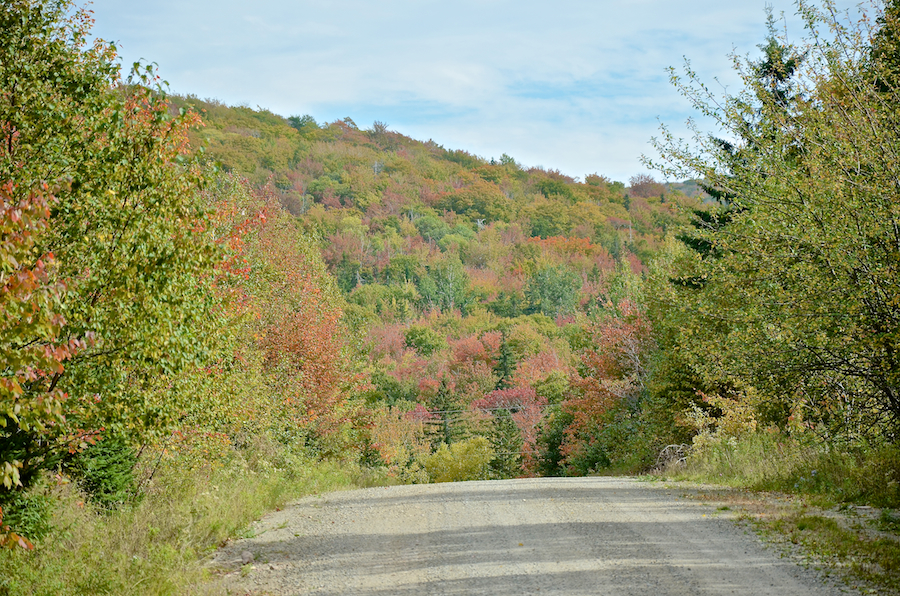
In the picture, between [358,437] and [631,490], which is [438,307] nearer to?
[358,437]

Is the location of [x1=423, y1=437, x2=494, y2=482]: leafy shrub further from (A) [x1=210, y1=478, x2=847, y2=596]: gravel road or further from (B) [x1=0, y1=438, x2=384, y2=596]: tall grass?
(A) [x1=210, y1=478, x2=847, y2=596]: gravel road

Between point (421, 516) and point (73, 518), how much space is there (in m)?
5.31

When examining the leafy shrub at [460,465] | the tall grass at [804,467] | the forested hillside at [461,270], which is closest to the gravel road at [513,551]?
the tall grass at [804,467]

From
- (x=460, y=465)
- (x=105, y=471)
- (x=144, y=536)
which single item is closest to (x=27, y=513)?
(x=144, y=536)

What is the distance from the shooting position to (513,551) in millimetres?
9398

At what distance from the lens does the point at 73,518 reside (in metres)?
9.59

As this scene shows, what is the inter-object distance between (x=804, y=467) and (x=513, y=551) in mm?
7234

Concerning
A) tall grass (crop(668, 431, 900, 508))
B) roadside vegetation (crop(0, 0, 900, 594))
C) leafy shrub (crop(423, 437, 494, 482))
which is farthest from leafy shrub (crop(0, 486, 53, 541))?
leafy shrub (crop(423, 437, 494, 482))

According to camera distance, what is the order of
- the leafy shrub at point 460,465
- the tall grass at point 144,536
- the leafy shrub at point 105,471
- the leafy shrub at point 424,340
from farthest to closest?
the leafy shrub at point 424,340, the leafy shrub at point 460,465, the leafy shrub at point 105,471, the tall grass at point 144,536

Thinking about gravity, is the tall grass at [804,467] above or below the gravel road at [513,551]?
above

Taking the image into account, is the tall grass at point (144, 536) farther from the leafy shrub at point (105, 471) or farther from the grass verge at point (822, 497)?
the grass verge at point (822, 497)

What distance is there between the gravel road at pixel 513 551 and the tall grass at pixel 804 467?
1927 mm

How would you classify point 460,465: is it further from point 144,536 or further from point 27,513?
point 27,513

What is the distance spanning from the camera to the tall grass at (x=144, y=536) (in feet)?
25.3
